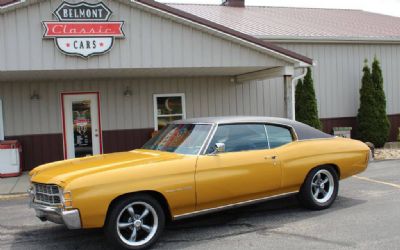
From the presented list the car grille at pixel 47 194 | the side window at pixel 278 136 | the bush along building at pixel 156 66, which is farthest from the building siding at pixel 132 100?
the car grille at pixel 47 194

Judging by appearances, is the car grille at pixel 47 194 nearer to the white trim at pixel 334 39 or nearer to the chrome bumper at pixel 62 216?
the chrome bumper at pixel 62 216

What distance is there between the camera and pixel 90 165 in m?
5.30

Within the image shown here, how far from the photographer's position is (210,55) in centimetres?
984

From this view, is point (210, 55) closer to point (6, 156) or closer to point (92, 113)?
point (92, 113)

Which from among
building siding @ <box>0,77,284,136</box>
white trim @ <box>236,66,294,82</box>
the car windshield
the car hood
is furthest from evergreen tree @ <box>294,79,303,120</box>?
the car hood

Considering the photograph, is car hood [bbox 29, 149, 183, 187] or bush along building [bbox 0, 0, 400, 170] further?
bush along building [bbox 0, 0, 400, 170]

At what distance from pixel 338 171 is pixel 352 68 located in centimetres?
911

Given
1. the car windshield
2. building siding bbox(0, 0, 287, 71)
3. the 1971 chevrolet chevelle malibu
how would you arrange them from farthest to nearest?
building siding bbox(0, 0, 287, 71), the car windshield, the 1971 chevrolet chevelle malibu

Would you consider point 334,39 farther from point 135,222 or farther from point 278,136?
point 135,222

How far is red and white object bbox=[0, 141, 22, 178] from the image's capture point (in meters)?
10.6

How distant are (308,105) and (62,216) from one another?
1026 cm

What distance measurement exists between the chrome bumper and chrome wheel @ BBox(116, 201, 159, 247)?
18.3 inches

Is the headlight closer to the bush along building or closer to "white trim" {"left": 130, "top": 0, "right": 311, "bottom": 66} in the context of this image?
the bush along building

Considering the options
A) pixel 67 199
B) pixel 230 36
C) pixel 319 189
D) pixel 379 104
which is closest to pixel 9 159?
pixel 230 36
